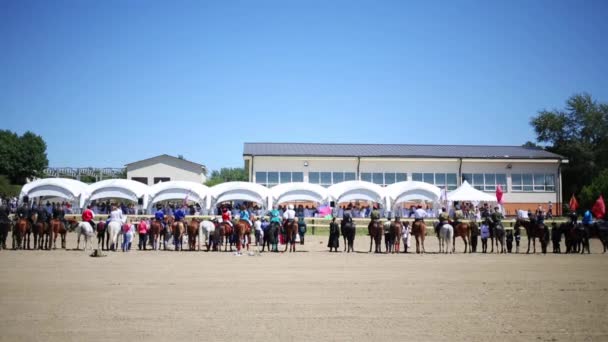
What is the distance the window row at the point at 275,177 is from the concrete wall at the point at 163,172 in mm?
9287

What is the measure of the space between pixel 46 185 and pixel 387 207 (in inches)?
943

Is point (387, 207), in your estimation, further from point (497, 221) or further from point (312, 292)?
point (312, 292)

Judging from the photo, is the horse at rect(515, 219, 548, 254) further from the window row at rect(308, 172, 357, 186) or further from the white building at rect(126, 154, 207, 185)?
the white building at rect(126, 154, 207, 185)

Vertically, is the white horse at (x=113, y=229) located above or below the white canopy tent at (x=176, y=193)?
below

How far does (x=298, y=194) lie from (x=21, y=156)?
46.5 m

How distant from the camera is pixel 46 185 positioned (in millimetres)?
Answer: 34094

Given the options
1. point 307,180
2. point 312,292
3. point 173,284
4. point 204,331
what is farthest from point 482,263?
point 307,180

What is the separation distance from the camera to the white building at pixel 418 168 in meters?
42.0

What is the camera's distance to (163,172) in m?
47.1

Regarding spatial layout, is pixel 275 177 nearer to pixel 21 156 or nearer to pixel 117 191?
pixel 117 191

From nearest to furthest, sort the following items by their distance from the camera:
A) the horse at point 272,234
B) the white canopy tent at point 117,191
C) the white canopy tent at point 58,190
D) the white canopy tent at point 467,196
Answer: the horse at point 272,234 < the white canopy tent at point 58,190 < the white canopy tent at point 467,196 < the white canopy tent at point 117,191

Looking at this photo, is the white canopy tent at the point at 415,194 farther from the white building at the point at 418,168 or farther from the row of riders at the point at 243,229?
the row of riders at the point at 243,229

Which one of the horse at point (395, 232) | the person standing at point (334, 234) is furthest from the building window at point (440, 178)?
the person standing at point (334, 234)

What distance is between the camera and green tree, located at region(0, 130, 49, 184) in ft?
205
